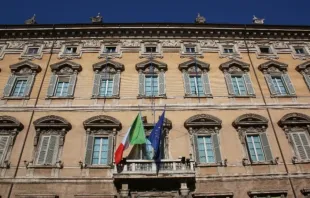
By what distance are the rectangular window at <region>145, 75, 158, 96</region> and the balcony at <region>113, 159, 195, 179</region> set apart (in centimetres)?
468

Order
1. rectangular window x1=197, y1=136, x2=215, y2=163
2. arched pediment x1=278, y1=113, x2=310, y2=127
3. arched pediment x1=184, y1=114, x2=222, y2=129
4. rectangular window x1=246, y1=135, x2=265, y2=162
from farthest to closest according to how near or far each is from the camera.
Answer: arched pediment x1=278, y1=113, x2=310, y2=127, arched pediment x1=184, y1=114, x2=222, y2=129, rectangular window x1=246, y1=135, x2=265, y2=162, rectangular window x1=197, y1=136, x2=215, y2=163

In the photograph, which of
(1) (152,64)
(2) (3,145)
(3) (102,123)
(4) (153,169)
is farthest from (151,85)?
(2) (3,145)

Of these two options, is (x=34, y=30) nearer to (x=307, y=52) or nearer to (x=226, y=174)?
(x=226, y=174)

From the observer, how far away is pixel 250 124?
15977 mm

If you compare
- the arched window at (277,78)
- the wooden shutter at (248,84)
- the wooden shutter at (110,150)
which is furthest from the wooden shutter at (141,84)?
the arched window at (277,78)

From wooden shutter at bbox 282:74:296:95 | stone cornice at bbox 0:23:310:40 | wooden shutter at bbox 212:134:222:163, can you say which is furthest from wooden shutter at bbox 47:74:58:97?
wooden shutter at bbox 282:74:296:95

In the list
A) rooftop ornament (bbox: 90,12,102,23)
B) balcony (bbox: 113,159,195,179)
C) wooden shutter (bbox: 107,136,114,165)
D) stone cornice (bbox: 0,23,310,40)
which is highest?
rooftop ornament (bbox: 90,12,102,23)

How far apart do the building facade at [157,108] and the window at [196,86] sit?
3.3 inches

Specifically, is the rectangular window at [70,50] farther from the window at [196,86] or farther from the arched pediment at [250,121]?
the arched pediment at [250,121]

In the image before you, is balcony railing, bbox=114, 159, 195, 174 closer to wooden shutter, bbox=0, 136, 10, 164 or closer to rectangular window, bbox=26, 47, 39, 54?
wooden shutter, bbox=0, 136, 10, 164

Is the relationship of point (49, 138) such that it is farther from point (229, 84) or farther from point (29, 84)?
point (229, 84)

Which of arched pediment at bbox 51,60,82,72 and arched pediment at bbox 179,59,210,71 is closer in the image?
arched pediment at bbox 51,60,82,72

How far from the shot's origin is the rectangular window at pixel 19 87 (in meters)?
17.6

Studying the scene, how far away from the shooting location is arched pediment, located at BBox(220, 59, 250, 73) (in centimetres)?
1895
